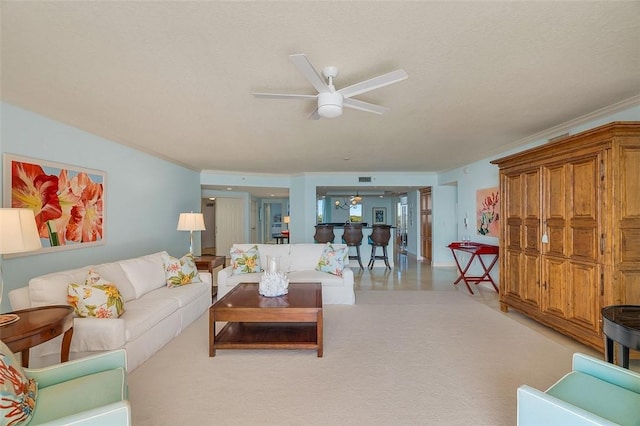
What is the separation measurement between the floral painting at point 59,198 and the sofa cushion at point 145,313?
1.18 meters

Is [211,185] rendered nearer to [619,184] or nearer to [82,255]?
[82,255]

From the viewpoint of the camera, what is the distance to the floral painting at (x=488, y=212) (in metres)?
5.22

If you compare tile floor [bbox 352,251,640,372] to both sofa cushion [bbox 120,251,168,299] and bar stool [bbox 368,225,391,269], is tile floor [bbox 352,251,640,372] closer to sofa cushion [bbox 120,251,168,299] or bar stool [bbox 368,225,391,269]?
bar stool [bbox 368,225,391,269]

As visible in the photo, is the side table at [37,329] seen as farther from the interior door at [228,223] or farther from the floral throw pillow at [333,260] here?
the interior door at [228,223]

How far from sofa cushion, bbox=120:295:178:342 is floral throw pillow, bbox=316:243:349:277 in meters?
2.22

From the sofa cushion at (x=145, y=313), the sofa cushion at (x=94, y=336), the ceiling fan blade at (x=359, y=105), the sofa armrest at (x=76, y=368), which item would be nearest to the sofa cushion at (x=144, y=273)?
the sofa cushion at (x=145, y=313)

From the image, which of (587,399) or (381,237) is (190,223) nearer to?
(381,237)

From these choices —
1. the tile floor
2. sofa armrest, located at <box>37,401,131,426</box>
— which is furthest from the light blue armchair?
sofa armrest, located at <box>37,401,131,426</box>

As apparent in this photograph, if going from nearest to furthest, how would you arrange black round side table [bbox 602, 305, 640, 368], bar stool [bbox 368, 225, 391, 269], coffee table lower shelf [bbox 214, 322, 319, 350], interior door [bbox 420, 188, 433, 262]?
1. black round side table [bbox 602, 305, 640, 368]
2. coffee table lower shelf [bbox 214, 322, 319, 350]
3. bar stool [bbox 368, 225, 391, 269]
4. interior door [bbox 420, 188, 433, 262]

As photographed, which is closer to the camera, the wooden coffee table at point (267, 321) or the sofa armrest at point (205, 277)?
the wooden coffee table at point (267, 321)

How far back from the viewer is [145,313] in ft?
9.23

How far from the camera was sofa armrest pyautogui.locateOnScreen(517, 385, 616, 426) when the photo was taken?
4.19 ft

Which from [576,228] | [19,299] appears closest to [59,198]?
[19,299]

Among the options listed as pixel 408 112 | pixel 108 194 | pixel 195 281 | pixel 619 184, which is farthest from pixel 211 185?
pixel 619 184
